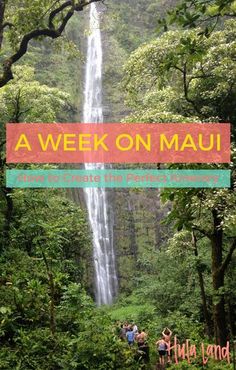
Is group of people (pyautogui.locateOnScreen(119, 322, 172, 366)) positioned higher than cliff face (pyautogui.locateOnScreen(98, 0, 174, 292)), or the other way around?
cliff face (pyautogui.locateOnScreen(98, 0, 174, 292))

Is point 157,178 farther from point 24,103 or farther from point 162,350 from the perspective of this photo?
point 24,103

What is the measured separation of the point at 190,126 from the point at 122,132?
3485mm

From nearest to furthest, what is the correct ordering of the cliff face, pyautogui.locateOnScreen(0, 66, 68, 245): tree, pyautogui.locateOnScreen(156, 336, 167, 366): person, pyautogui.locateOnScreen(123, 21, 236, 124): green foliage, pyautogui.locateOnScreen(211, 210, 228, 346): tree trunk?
pyautogui.locateOnScreen(156, 336, 167, 366): person → pyautogui.locateOnScreen(123, 21, 236, 124): green foliage → pyautogui.locateOnScreen(211, 210, 228, 346): tree trunk → pyautogui.locateOnScreen(0, 66, 68, 245): tree → the cliff face

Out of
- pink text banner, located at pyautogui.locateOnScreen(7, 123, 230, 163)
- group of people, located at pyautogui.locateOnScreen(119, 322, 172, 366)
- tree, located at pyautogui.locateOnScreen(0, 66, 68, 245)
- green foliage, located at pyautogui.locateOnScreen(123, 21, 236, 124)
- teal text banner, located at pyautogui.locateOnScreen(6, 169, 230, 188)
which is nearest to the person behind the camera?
teal text banner, located at pyautogui.locateOnScreen(6, 169, 230, 188)

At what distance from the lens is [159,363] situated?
10969 mm

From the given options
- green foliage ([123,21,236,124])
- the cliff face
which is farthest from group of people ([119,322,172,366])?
the cliff face

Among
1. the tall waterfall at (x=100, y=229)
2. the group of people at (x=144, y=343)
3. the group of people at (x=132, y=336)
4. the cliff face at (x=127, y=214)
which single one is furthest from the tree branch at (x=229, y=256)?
the tall waterfall at (x=100, y=229)

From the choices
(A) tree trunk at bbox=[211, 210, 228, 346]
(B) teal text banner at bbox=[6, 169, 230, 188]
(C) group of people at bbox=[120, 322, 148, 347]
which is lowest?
(C) group of people at bbox=[120, 322, 148, 347]

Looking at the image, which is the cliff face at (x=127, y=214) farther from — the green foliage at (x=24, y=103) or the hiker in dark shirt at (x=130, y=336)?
the hiker in dark shirt at (x=130, y=336)

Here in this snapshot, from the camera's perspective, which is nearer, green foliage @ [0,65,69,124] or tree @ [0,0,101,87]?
tree @ [0,0,101,87]

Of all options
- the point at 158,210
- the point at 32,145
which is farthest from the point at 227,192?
the point at 158,210

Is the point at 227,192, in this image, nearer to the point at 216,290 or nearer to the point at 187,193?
the point at 216,290

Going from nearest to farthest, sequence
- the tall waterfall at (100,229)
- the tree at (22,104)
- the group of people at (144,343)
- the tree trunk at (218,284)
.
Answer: the group of people at (144,343)
the tree trunk at (218,284)
the tree at (22,104)
the tall waterfall at (100,229)

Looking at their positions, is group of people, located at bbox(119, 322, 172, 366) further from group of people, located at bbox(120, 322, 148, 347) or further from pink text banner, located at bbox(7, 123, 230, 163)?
pink text banner, located at bbox(7, 123, 230, 163)
